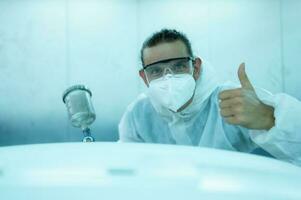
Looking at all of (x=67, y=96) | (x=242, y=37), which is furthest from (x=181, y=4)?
(x=67, y=96)

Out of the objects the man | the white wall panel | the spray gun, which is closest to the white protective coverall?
the man

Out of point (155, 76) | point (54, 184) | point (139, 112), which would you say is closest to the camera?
point (54, 184)

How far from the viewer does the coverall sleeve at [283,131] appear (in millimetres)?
759

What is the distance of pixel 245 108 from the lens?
758mm

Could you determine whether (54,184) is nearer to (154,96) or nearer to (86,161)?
(86,161)

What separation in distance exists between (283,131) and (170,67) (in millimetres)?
305

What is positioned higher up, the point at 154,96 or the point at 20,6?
the point at 20,6

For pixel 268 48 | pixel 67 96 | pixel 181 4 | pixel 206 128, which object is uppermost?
pixel 181 4

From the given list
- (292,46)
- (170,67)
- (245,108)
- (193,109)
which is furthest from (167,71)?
(292,46)

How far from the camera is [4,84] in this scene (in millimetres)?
1710

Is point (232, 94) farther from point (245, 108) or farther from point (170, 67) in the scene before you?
point (170, 67)

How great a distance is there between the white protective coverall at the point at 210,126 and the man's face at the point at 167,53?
3 cm

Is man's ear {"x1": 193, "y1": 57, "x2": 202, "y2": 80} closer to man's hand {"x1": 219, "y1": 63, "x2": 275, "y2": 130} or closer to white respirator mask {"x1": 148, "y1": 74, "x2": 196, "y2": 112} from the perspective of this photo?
white respirator mask {"x1": 148, "y1": 74, "x2": 196, "y2": 112}

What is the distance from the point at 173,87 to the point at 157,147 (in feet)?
1.63
